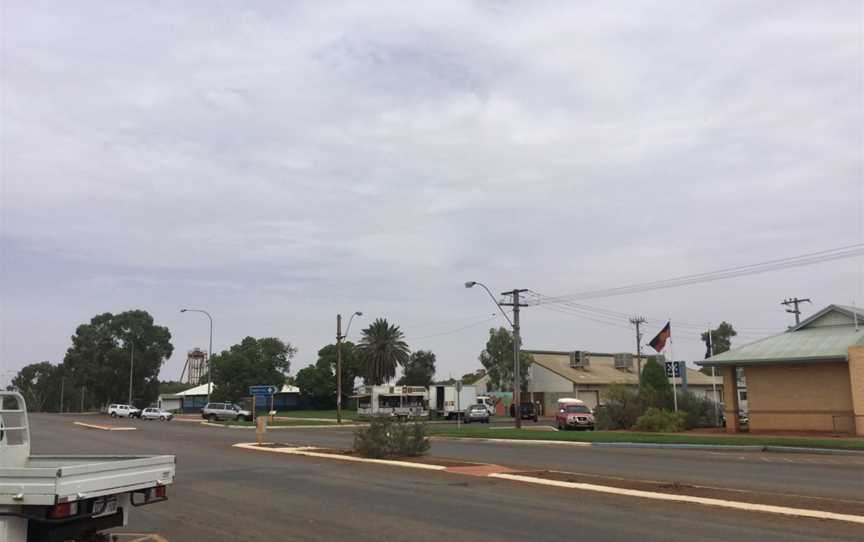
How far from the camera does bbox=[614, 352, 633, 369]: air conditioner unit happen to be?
3250 inches

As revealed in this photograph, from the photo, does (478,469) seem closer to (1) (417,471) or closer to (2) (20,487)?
(1) (417,471)

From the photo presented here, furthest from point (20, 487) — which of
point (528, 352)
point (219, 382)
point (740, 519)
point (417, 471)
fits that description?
point (219, 382)

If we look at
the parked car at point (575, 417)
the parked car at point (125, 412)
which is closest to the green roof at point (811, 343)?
the parked car at point (575, 417)

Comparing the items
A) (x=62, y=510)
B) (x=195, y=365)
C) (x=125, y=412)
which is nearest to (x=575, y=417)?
(x=62, y=510)

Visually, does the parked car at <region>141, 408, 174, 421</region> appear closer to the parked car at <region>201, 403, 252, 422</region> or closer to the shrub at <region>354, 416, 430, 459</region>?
the parked car at <region>201, 403, 252, 422</region>

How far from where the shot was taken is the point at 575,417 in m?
41.6

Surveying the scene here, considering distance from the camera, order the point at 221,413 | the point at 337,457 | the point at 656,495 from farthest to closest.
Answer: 1. the point at 221,413
2. the point at 337,457
3. the point at 656,495

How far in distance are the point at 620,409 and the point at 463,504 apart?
90.9 feet

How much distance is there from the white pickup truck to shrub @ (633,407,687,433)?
3094 centimetres

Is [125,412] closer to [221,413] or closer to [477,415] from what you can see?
[221,413]

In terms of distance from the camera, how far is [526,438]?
32.1m

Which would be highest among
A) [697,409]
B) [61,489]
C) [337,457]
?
[61,489]

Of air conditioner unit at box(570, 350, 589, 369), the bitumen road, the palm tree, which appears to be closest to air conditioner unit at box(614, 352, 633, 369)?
air conditioner unit at box(570, 350, 589, 369)

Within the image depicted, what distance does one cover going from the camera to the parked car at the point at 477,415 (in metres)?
56.4
